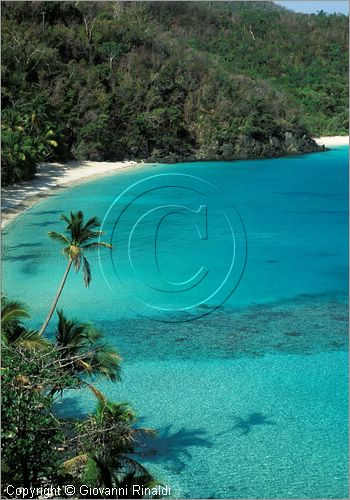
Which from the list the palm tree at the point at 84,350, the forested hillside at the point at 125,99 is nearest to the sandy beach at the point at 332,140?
the forested hillside at the point at 125,99

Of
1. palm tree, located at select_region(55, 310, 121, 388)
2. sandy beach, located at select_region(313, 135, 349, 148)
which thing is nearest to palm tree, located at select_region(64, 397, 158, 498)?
palm tree, located at select_region(55, 310, 121, 388)

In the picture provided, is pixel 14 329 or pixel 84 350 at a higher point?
pixel 14 329

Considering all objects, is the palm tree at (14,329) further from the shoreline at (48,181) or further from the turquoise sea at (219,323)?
the shoreline at (48,181)

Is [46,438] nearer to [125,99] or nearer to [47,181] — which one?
[47,181]

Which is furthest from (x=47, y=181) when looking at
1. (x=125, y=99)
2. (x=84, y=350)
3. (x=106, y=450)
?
(x=106, y=450)

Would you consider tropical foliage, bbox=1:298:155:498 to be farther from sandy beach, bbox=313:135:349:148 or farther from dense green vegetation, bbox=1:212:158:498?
sandy beach, bbox=313:135:349:148

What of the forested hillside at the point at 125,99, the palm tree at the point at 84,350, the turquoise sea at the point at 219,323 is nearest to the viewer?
the palm tree at the point at 84,350
